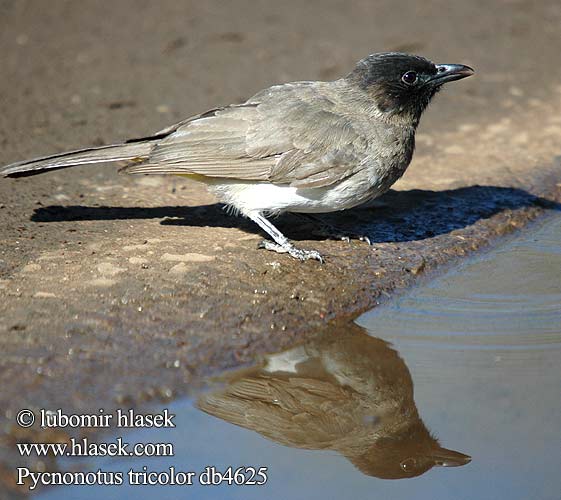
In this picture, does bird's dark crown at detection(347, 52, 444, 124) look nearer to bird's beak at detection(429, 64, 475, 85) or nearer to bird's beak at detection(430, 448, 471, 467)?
bird's beak at detection(429, 64, 475, 85)

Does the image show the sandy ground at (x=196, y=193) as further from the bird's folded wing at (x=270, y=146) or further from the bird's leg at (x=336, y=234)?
the bird's folded wing at (x=270, y=146)

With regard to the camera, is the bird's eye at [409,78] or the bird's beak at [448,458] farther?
the bird's eye at [409,78]

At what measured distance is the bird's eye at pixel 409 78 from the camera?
636 cm

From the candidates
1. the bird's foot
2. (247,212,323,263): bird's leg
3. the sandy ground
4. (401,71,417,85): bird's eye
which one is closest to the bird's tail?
the sandy ground

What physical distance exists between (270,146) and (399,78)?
106cm

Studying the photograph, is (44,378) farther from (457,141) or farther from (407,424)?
(457,141)

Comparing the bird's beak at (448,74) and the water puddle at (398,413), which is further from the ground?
the bird's beak at (448,74)

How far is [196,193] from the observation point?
7281mm

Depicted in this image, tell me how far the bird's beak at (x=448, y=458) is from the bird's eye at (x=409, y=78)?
298 cm

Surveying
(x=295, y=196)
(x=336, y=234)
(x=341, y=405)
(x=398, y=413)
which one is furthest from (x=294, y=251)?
(x=398, y=413)

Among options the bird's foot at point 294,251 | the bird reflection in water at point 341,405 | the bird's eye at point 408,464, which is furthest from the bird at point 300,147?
the bird's eye at point 408,464

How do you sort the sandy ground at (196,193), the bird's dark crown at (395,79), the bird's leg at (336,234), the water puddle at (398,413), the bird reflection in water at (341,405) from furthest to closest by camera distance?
the bird's leg at (336,234), the bird's dark crown at (395,79), the sandy ground at (196,193), the bird reflection in water at (341,405), the water puddle at (398,413)

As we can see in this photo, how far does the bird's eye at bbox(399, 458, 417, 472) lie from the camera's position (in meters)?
4.26

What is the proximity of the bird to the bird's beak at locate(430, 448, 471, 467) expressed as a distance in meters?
2.03
